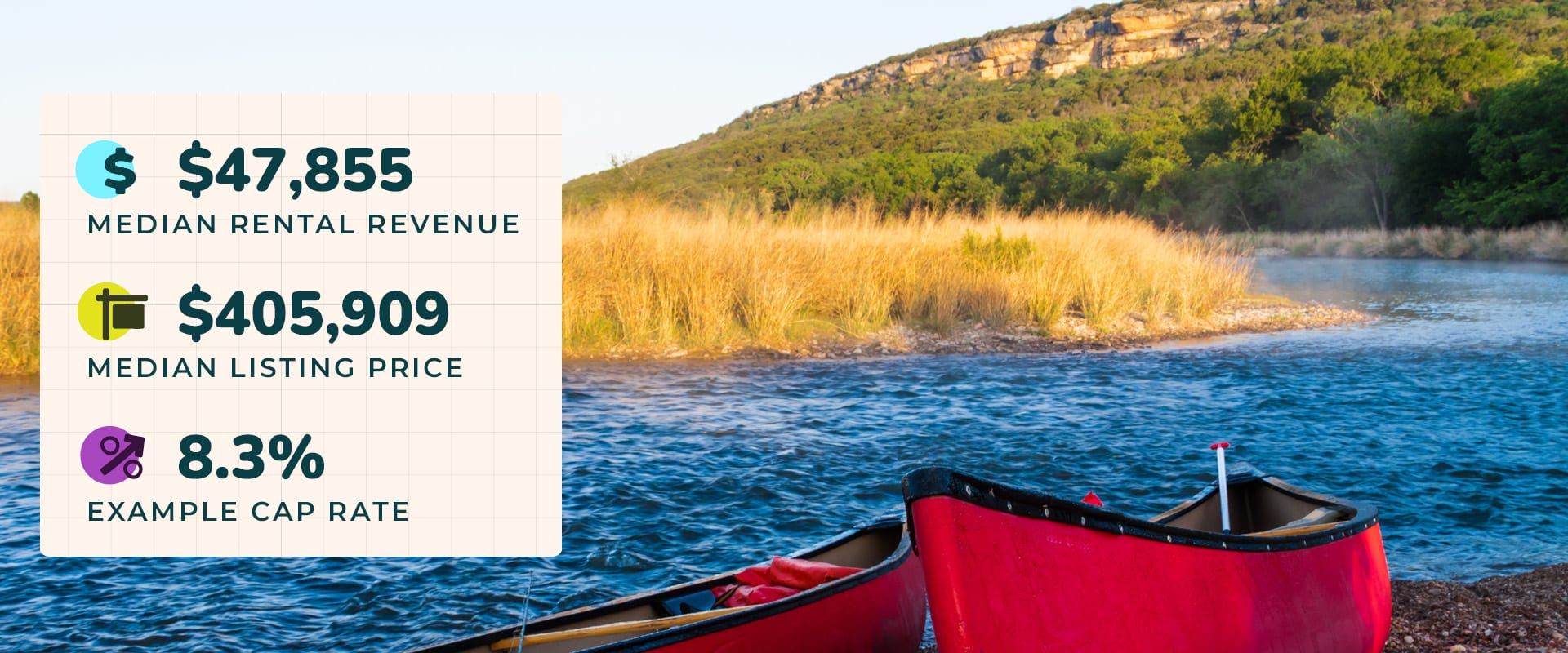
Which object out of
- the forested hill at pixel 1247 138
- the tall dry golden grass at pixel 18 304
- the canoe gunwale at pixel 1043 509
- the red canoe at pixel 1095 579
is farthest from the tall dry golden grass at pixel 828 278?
the canoe gunwale at pixel 1043 509

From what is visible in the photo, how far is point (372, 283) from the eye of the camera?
6227 millimetres

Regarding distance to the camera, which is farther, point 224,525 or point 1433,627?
point 224,525

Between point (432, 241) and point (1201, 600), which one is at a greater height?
point (432, 241)

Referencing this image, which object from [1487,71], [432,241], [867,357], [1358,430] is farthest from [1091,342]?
[1487,71]

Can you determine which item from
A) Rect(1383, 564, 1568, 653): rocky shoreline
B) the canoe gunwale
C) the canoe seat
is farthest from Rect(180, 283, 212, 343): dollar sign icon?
Rect(1383, 564, 1568, 653): rocky shoreline

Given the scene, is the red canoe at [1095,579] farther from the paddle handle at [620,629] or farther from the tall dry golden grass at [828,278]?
the tall dry golden grass at [828,278]

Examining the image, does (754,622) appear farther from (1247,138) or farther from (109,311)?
(1247,138)

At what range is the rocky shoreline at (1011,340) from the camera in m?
14.8

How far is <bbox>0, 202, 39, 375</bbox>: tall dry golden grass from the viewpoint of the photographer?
12797 mm

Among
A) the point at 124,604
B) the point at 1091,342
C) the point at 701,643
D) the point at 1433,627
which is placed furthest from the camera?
the point at 1091,342

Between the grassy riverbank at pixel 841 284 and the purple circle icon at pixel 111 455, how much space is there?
27.1 feet

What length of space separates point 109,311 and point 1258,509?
6.41 metres

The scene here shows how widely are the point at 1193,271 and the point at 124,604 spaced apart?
15.9 meters

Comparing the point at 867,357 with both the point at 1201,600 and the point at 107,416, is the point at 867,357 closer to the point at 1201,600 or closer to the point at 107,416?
the point at 107,416
